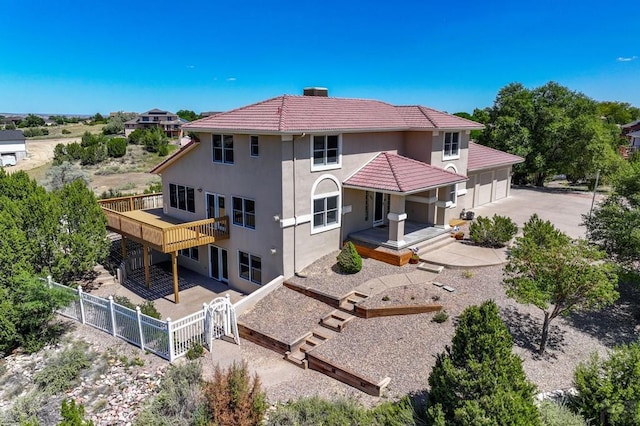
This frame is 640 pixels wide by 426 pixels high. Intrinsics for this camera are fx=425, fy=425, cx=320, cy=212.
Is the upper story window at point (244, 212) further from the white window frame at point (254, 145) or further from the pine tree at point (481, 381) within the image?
the pine tree at point (481, 381)

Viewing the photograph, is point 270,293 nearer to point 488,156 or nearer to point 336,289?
point 336,289

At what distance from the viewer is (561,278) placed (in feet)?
37.1

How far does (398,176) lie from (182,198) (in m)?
11.0

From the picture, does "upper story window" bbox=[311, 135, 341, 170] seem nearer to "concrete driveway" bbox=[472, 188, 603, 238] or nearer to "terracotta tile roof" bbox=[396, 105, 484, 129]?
"terracotta tile roof" bbox=[396, 105, 484, 129]

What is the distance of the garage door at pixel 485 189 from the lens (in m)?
29.0

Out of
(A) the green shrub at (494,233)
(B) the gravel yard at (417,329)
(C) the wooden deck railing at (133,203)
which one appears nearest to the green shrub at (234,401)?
(B) the gravel yard at (417,329)

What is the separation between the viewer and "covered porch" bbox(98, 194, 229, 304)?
17.1 metres

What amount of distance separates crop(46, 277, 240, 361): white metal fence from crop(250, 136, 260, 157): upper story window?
19.5 ft

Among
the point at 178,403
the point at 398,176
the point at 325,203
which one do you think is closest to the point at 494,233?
the point at 398,176

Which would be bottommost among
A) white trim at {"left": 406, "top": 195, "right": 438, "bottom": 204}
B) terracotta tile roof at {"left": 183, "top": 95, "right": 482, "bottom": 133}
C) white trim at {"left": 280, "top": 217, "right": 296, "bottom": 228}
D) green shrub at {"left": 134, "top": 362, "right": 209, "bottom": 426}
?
green shrub at {"left": 134, "top": 362, "right": 209, "bottom": 426}

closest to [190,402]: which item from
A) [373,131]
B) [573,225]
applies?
[373,131]

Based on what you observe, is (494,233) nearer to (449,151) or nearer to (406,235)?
(406,235)

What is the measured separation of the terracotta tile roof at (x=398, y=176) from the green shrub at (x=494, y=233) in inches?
97.7

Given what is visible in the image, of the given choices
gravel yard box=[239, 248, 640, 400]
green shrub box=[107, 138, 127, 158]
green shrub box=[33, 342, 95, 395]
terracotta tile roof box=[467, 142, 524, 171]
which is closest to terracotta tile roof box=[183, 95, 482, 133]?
terracotta tile roof box=[467, 142, 524, 171]
